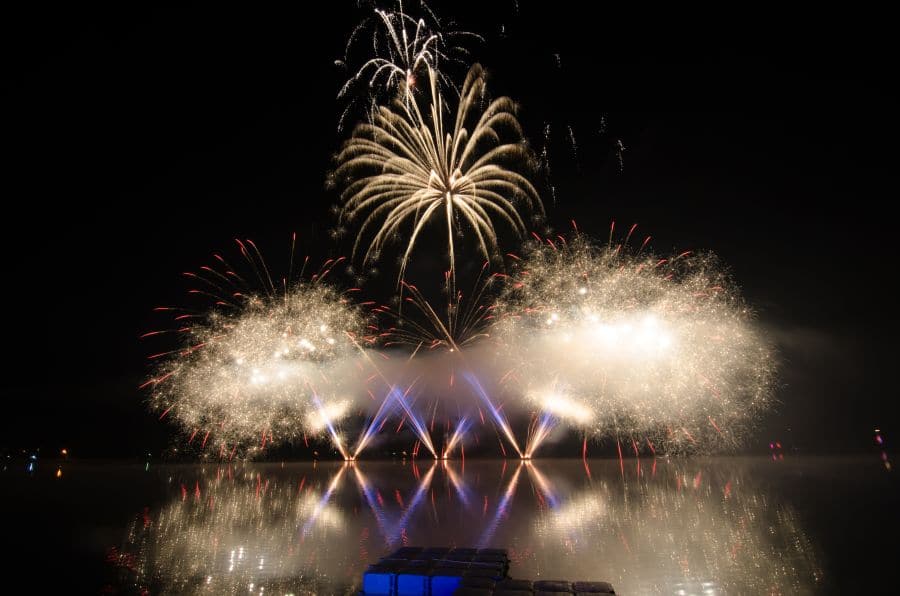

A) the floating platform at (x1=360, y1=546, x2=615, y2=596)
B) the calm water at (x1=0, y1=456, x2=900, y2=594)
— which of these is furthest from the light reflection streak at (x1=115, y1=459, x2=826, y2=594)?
the floating platform at (x1=360, y1=546, x2=615, y2=596)

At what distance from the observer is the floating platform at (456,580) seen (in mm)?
7246

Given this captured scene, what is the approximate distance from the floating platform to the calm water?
0.93 metres

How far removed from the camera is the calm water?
370 inches

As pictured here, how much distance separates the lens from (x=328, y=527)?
14664mm

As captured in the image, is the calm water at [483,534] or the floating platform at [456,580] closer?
the floating platform at [456,580]

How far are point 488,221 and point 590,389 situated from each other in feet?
41.3

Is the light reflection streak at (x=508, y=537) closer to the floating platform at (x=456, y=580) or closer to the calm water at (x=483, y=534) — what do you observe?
the calm water at (x=483, y=534)

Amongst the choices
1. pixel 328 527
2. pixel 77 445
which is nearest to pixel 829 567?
pixel 328 527

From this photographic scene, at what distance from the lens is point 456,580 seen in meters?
7.84

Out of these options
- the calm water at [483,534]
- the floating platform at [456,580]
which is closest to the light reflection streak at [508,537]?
the calm water at [483,534]

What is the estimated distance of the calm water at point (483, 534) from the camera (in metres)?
9.41

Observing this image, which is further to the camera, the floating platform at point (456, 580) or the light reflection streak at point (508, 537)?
the light reflection streak at point (508, 537)

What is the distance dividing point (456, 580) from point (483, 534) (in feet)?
18.4

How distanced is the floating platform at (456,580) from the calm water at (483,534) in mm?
934
